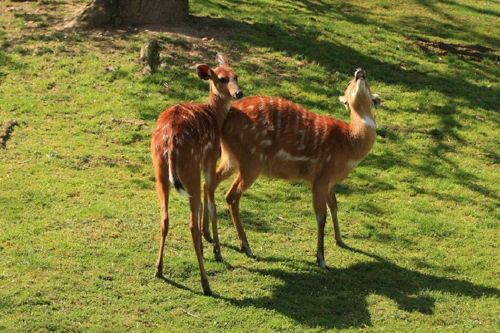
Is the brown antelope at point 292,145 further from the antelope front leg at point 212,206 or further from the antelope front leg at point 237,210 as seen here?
the antelope front leg at point 212,206

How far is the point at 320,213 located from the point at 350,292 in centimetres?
98

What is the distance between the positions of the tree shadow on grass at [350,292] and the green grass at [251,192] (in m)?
0.02

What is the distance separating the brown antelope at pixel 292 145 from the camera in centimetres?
748

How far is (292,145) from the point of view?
7.61m

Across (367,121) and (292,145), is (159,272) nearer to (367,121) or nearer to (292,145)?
(292,145)

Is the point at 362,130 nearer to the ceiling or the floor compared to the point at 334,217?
nearer to the ceiling

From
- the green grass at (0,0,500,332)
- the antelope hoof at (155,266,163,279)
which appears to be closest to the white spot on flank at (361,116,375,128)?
the green grass at (0,0,500,332)

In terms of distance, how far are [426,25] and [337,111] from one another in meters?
6.43

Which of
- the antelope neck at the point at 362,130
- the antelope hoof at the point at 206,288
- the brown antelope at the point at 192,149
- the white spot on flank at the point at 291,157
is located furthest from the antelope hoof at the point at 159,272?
the antelope neck at the point at 362,130

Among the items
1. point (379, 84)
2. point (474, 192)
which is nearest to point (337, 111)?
point (379, 84)

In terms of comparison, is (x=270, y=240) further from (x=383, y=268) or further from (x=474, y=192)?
(x=474, y=192)

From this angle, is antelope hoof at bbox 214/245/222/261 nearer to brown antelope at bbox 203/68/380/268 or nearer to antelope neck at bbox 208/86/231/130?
brown antelope at bbox 203/68/380/268

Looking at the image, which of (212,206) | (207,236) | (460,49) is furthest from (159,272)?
(460,49)

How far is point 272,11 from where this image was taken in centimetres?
1528
